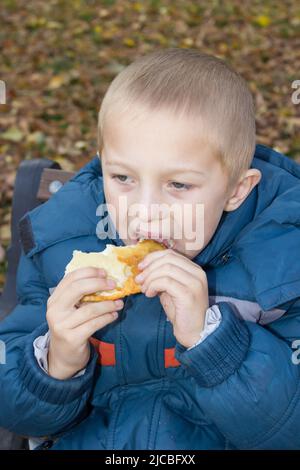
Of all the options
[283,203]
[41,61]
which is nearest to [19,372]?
[283,203]

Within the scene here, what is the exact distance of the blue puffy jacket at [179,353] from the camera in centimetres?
173

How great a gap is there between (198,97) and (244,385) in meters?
0.77

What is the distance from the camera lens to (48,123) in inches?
189

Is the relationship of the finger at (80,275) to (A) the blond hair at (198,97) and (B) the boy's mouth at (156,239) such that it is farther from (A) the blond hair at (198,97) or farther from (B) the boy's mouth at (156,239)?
(A) the blond hair at (198,97)

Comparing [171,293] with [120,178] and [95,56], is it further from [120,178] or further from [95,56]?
[95,56]

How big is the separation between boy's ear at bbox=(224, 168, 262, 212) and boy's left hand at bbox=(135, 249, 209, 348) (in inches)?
11.9

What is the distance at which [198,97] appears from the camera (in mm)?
1740

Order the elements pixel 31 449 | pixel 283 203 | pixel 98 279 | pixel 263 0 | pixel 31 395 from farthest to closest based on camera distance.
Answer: pixel 263 0 < pixel 31 449 < pixel 283 203 < pixel 31 395 < pixel 98 279

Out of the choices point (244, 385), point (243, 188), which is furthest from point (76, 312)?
point (243, 188)

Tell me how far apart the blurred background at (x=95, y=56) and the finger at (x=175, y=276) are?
223cm

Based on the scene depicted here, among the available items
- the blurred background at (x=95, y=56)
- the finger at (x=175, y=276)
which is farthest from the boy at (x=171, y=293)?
the blurred background at (x=95, y=56)

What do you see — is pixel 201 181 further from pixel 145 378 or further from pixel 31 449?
pixel 31 449

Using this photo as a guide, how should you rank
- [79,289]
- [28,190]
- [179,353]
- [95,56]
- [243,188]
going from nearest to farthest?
[79,289] → [179,353] → [243,188] → [28,190] → [95,56]
